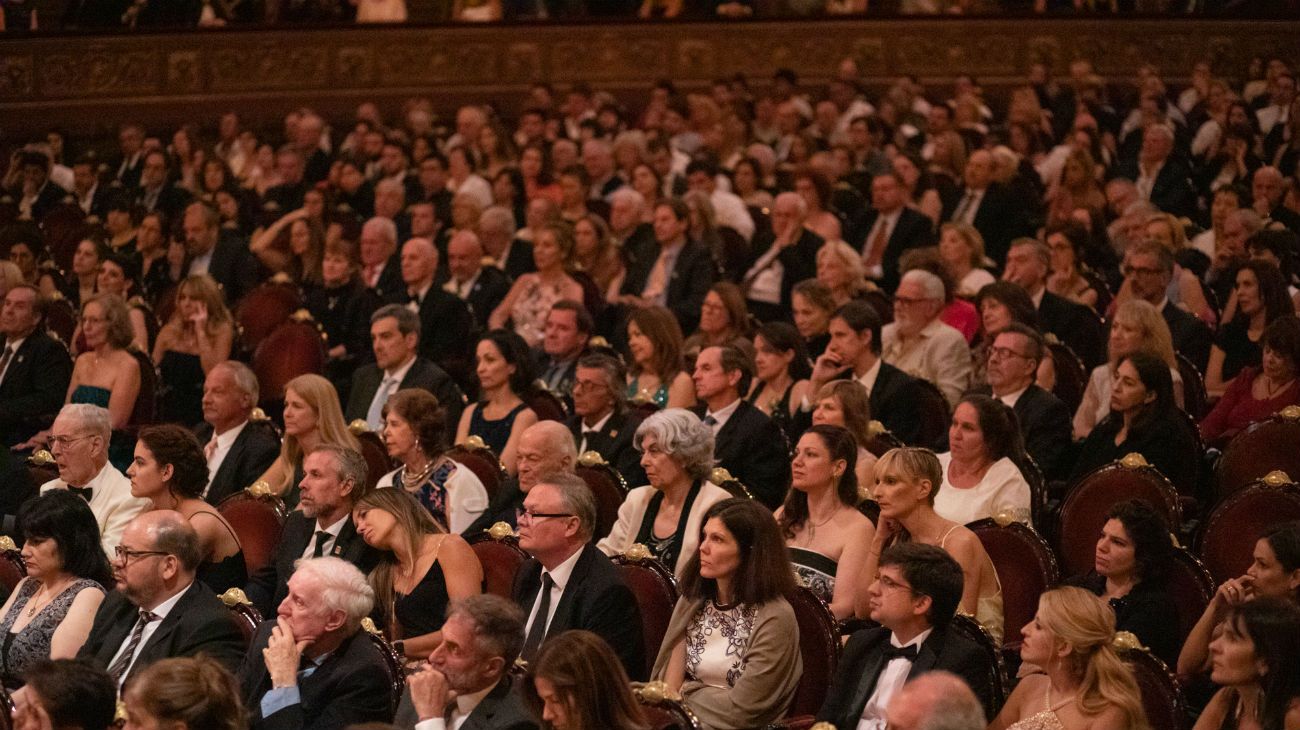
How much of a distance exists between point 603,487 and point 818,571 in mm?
980

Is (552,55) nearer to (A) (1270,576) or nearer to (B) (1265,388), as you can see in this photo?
(B) (1265,388)

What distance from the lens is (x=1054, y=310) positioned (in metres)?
7.71

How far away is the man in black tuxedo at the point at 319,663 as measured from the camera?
3.97 meters

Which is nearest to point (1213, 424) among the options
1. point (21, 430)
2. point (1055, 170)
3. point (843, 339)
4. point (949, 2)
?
point (843, 339)

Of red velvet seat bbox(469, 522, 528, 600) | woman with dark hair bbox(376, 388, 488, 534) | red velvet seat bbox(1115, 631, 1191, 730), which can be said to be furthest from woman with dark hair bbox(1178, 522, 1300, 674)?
woman with dark hair bbox(376, 388, 488, 534)

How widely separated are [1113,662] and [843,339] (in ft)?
9.89

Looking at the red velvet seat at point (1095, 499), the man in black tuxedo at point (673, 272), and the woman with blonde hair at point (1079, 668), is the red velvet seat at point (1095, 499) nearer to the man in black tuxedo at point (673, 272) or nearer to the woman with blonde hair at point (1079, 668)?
the woman with blonde hair at point (1079, 668)

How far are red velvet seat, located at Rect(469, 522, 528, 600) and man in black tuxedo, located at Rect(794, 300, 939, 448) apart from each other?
1855 mm

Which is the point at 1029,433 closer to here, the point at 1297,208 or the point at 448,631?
the point at 448,631

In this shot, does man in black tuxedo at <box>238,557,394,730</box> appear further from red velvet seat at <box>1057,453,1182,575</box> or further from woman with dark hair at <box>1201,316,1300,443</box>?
woman with dark hair at <box>1201,316,1300,443</box>

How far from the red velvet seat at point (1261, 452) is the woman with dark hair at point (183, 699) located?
135 inches

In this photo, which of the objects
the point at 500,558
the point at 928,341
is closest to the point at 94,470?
the point at 500,558

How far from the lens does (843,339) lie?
6.59 metres

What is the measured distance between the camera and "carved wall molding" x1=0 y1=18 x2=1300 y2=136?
14.1 metres
